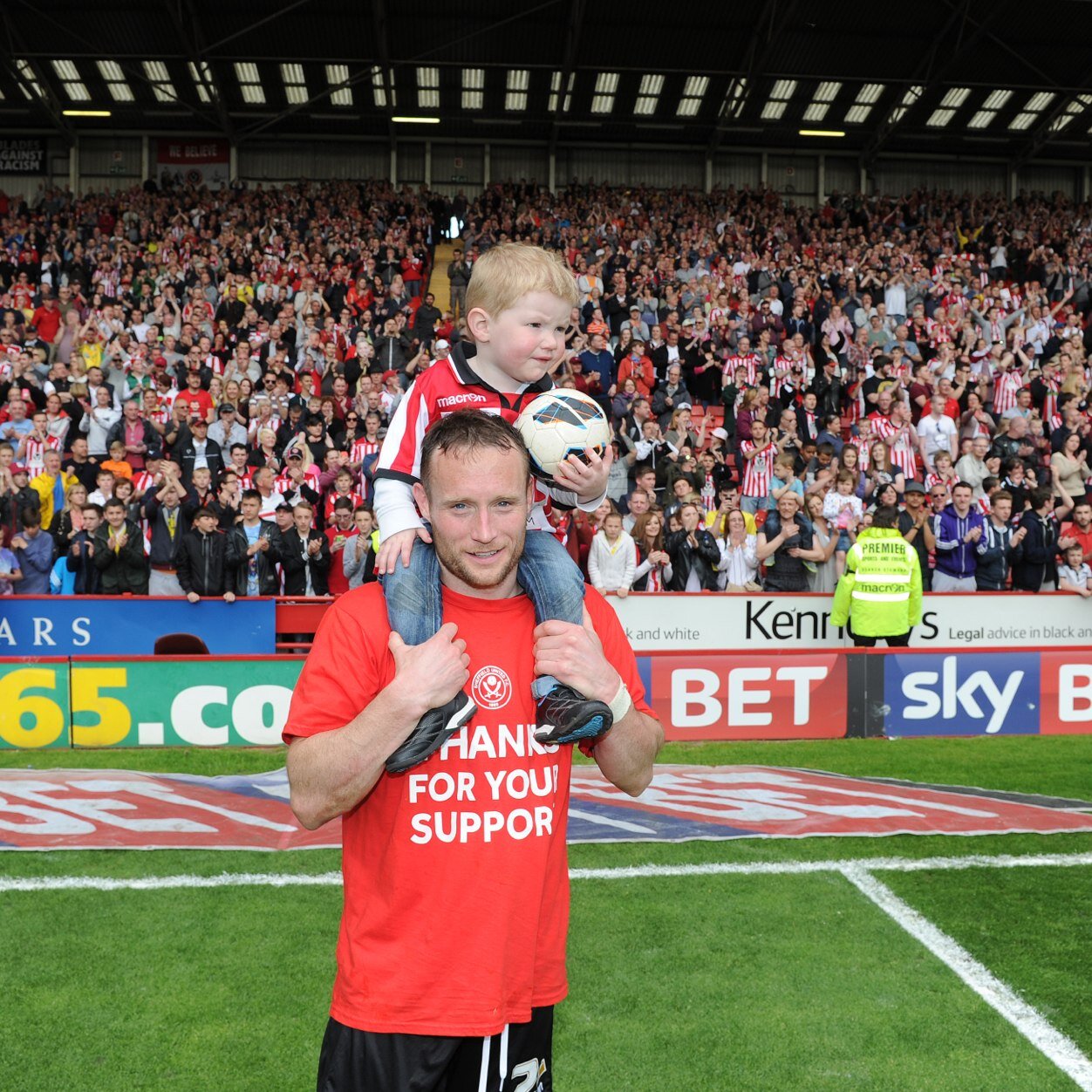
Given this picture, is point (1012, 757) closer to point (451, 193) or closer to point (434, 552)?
point (434, 552)

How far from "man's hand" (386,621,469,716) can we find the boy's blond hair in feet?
4.99

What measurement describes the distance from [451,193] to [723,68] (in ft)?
28.4

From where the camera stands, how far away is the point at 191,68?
3055cm

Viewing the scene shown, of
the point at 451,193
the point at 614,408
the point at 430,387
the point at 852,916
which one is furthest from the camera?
the point at 451,193

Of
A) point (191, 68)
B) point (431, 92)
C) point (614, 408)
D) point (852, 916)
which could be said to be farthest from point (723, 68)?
point (852, 916)

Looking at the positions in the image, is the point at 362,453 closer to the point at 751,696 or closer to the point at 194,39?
the point at 751,696

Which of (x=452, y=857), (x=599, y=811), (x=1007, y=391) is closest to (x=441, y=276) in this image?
(x=1007, y=391)

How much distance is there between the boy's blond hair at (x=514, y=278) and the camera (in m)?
3.82

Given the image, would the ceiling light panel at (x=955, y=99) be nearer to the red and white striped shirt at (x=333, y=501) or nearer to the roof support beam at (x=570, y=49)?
the roof support beam at (x=570, y=49)

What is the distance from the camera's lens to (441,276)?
26.9 m

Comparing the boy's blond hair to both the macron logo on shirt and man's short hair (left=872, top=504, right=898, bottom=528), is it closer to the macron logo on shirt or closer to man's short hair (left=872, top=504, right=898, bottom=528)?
the macron logo on shirt

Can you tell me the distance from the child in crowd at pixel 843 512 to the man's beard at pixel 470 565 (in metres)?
11.7

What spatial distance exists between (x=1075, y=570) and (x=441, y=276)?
1661 centimetres

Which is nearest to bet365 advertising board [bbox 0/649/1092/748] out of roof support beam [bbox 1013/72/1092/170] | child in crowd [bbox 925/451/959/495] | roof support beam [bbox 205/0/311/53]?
child in crowd [bbox 925/451/959/495]
